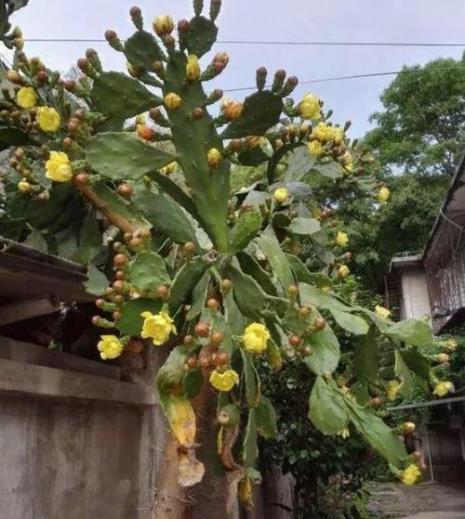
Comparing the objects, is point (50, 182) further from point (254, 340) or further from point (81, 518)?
point (81, 518)

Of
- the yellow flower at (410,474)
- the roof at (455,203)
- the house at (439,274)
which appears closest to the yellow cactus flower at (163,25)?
the yellow flower at (410,474)

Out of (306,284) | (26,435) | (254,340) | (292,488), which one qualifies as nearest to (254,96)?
(306,284)

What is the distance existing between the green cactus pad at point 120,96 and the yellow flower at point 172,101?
180mm

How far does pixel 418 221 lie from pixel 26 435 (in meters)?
15.8

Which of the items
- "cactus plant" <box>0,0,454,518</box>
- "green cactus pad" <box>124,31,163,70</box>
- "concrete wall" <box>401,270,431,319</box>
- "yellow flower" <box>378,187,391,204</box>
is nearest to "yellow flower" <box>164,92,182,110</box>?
"cactus plant" <box>0,0,454,518</box>

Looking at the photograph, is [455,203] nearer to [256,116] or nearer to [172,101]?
[256,116]

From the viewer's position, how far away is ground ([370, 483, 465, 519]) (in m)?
9.57

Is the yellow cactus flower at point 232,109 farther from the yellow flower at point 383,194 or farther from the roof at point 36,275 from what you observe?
the yellow flower at point 383,194

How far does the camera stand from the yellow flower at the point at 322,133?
9.55 ft

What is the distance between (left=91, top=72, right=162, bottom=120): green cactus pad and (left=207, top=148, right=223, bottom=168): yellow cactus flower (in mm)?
301

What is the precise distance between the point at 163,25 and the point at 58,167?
24.3 inches

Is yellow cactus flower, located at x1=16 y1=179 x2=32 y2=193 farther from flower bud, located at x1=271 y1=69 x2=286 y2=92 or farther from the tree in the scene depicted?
the tree

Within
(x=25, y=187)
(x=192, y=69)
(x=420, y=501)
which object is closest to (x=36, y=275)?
(x=25, y=187)

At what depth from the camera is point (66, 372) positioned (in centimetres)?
293
